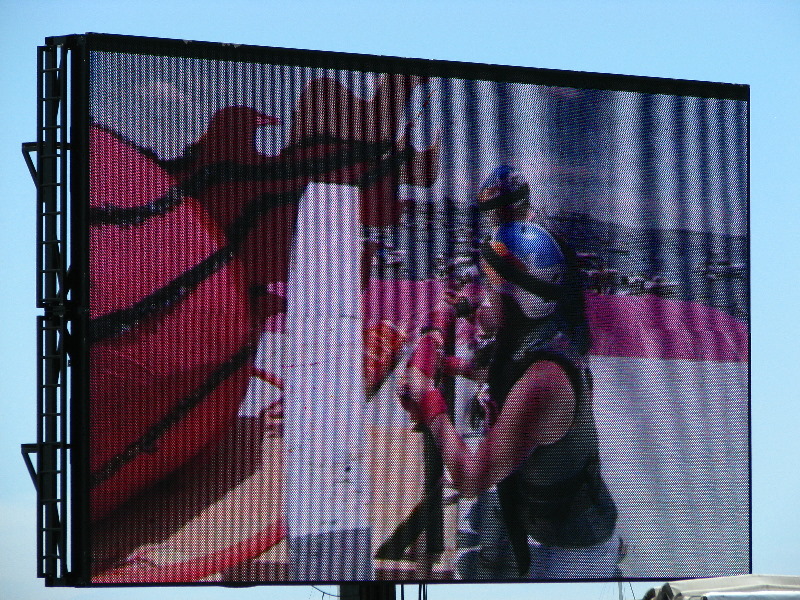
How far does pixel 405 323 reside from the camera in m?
13.3

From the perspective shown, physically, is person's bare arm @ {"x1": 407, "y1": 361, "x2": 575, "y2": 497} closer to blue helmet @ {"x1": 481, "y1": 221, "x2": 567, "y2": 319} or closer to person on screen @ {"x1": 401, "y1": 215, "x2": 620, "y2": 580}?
person on screen @ {"x1": 401, "y1": 215, "x2": 620, "y2": 580}

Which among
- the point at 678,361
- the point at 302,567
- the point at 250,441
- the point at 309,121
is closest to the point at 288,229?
the point at 309,121

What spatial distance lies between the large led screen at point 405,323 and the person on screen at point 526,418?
19mm

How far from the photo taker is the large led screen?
506 inches

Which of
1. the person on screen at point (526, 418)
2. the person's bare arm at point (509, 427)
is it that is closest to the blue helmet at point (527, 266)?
the person on screen at point (526, 418)

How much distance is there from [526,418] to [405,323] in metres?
1.32

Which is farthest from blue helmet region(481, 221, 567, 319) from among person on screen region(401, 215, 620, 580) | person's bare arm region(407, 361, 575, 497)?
person's bare arm region(407, 361, 575, 497)

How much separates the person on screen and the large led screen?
0.06 feet

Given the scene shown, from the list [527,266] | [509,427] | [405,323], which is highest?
[527,266]

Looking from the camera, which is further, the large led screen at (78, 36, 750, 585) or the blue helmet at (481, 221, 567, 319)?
the blue helmet at (481, 221, 567, 319)

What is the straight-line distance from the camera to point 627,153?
45.8ft

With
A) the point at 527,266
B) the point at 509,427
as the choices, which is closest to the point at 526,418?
the point at 509,427

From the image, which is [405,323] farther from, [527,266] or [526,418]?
[526,418]

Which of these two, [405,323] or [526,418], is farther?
[526,418]
